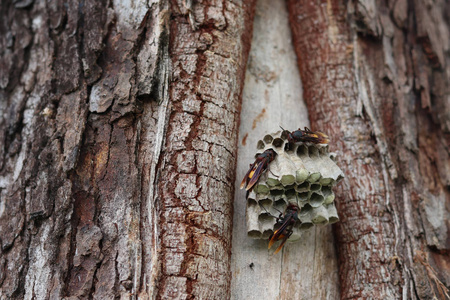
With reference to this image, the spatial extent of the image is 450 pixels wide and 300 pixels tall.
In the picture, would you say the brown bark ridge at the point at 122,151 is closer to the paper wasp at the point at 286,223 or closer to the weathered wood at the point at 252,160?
the weathered wood at the point at 252,160

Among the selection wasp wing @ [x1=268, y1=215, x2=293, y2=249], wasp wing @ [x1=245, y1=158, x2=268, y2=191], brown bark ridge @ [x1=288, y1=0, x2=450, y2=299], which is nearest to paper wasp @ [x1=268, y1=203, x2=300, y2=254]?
wasp wing @ [x1=268, y1=215, x2=293, y2=249]

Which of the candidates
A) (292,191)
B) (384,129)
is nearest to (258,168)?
(292,191)

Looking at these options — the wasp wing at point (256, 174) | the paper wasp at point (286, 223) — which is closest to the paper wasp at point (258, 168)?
the wasp wing at point (256, 174)

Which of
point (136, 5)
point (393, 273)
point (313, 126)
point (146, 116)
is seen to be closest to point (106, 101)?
point (146, 116)

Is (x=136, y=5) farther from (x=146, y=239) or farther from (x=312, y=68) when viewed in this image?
(x=146, y=239)

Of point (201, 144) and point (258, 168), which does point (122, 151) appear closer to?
point (201, 144)

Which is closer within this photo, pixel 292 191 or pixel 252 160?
pixel 292 191
